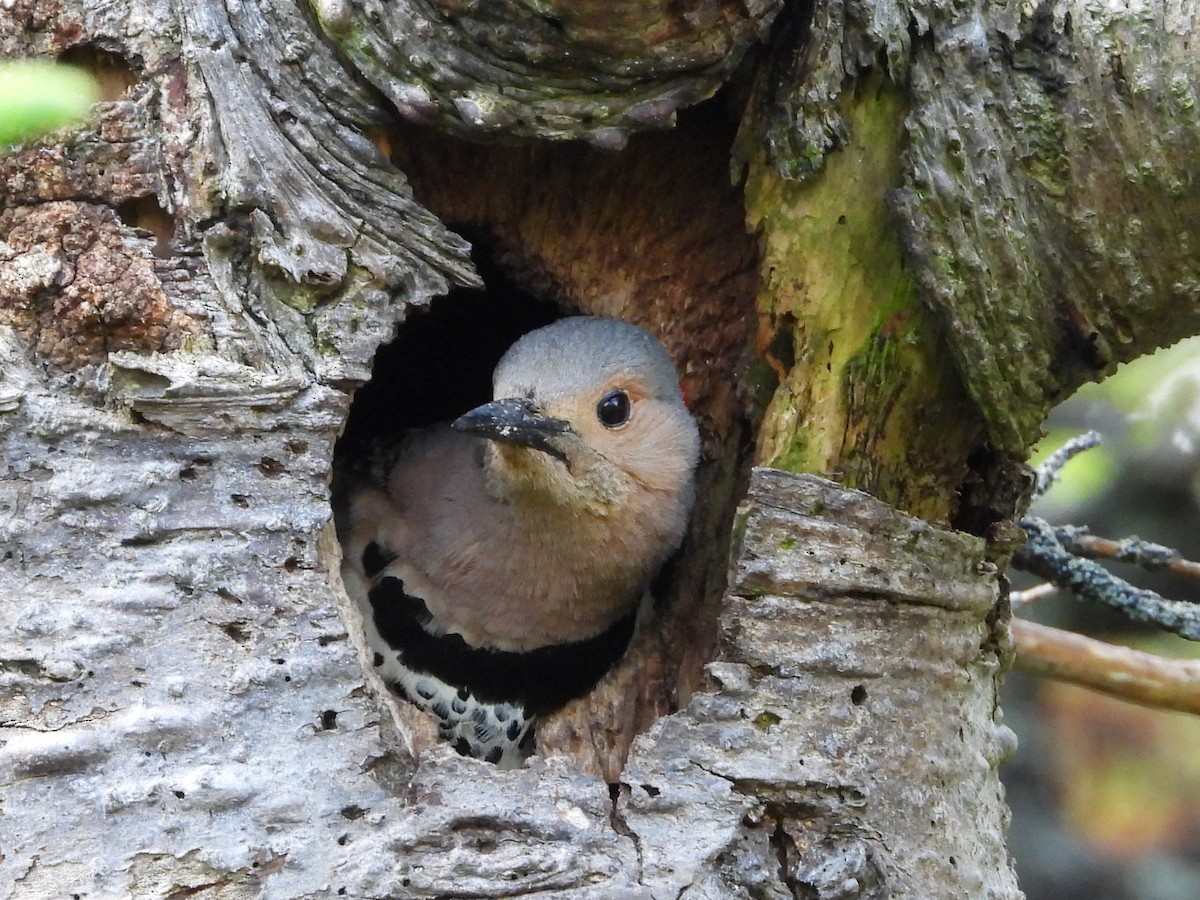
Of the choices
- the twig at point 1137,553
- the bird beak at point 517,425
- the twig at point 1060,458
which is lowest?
the bird beak at point 517,425

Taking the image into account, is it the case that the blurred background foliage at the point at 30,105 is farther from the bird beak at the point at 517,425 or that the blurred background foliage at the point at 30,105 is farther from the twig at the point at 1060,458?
the twig at the point at 1060,458

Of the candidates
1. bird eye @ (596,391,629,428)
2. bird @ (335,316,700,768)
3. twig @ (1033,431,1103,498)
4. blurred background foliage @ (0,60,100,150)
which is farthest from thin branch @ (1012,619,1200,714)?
blurred background foliage @ (0,60,100,150)

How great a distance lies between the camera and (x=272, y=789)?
210 centimetres

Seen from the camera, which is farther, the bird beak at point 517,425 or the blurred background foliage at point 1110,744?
the blurred background foliage at point 1110,744

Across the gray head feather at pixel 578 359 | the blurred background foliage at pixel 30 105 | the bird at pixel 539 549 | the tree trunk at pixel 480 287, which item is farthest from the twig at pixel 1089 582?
the blurred background foliage at pixel 30 105

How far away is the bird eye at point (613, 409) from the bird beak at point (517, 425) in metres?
0.17

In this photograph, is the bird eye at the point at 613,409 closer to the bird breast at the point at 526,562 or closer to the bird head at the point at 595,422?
the bird head at the point at 595,422

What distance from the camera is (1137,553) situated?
11.7 feet

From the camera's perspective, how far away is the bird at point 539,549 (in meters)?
3.32

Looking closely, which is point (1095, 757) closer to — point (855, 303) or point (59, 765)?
point (855, 303)

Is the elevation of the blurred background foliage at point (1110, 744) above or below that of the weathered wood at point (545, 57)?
below

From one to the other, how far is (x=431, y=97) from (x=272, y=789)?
1.30 m

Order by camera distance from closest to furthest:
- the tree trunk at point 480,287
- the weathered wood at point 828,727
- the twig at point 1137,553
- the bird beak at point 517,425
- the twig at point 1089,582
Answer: the tree trunk at point 480,287, the weathered wood at point 828,727, the bird beak at point 517,425, the twig at point 1137,553, the twig at point 1089,582

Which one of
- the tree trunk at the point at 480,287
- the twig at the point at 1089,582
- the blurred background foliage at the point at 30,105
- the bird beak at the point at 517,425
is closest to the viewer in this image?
the blurred background foliage at the point at 30,105
